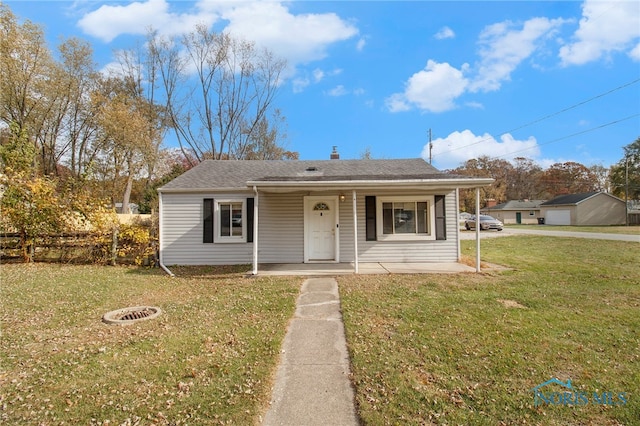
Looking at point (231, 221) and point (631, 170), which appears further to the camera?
point (631, 170)

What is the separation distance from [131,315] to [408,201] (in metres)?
7.60

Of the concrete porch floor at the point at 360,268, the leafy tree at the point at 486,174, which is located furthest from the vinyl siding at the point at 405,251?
the leafy tree at the point at 486,174

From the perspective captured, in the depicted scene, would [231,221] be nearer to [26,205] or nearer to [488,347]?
[26,205]

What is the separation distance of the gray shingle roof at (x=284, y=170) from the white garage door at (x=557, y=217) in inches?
1348

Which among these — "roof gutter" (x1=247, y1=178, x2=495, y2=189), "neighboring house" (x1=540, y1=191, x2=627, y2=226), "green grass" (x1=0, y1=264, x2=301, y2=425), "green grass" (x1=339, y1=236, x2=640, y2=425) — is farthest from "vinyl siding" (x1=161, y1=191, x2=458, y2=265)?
"neighboring house" (x1=540, y1=191, x2=627, y2=226)

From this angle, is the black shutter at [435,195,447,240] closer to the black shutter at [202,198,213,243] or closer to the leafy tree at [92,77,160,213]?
the black shutter at [202,198,213,243]

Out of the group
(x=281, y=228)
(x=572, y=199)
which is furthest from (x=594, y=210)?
(x=281, y=228)

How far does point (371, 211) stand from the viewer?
9.52 metres

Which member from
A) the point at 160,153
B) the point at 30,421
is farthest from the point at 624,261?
the point at 160,153

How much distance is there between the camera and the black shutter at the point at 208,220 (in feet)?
31.7

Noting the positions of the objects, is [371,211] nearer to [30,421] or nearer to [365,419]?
Result: [365,419]

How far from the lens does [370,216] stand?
376 inches

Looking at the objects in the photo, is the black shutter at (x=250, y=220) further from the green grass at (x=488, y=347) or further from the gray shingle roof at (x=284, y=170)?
the green grass at (x=488, y=347)

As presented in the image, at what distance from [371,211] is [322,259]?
84.6 inches
